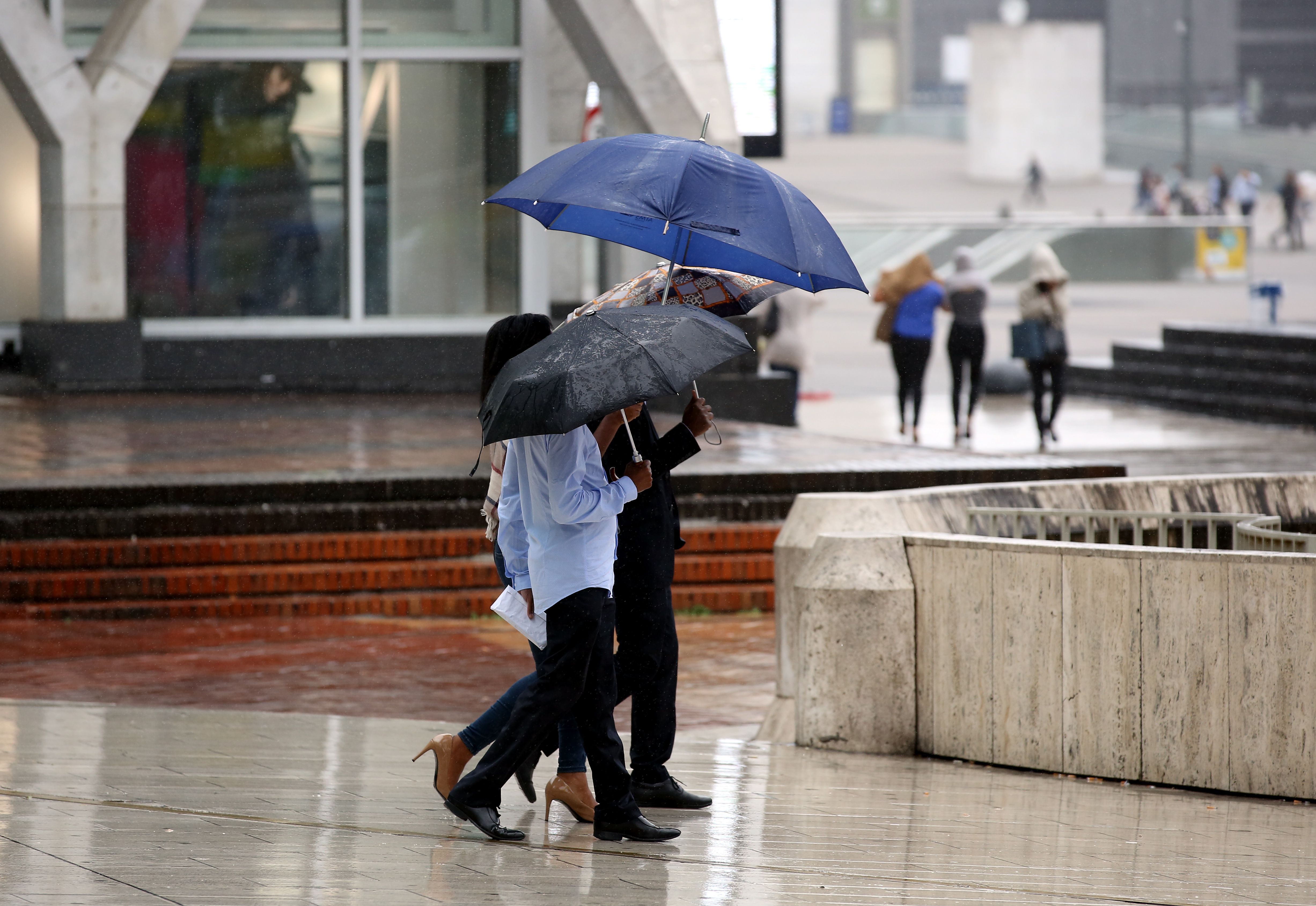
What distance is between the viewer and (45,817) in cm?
521

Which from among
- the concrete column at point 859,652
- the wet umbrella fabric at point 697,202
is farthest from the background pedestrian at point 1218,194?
the wet umbrella fabric at point 697,202

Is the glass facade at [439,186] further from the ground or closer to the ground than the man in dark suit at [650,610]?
further from the ground

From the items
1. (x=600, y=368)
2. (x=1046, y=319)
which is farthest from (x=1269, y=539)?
(x=1046, y=319)

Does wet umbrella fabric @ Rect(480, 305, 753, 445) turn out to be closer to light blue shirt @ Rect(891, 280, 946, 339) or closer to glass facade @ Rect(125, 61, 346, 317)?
light blue shirt @ Rect(891, 280, 946, 339)

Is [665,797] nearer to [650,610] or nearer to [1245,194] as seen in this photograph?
[650,610]

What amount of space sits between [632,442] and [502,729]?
996 millimetres

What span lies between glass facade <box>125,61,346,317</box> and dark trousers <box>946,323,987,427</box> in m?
6.19

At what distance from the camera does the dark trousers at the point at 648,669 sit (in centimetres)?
533

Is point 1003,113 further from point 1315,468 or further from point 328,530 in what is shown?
point 328,530

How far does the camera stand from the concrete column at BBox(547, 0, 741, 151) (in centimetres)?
1667

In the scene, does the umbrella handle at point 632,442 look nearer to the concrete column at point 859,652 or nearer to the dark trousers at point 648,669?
the dark trousers at point 648,669

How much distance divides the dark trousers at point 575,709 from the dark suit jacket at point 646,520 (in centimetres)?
35

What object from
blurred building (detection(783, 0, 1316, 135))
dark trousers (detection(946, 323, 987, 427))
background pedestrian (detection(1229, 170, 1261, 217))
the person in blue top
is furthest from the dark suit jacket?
blurred building (detection(783, 0, 1316, 135))

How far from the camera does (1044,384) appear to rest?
53.7 ft
